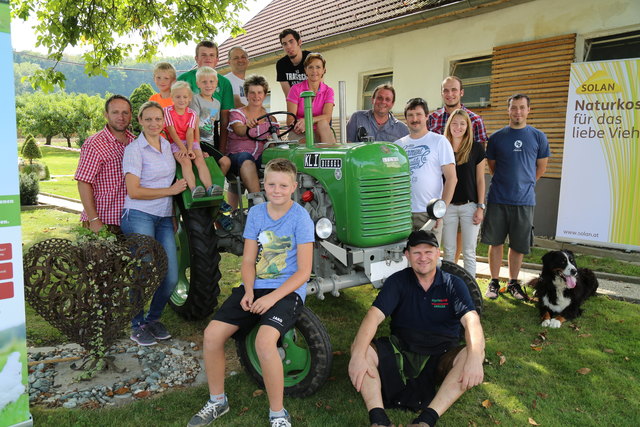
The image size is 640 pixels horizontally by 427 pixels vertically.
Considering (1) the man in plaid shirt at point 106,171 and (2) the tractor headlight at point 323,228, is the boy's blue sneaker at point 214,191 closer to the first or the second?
(1) the man in plaid shirt at point 106,171

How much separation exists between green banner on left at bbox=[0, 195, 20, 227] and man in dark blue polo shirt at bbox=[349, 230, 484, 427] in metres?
1.82

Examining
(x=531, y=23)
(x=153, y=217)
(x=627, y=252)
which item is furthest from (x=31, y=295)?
(x=531, y=23)

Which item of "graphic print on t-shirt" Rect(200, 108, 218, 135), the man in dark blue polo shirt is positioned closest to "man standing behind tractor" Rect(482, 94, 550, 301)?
the man in dark blue polo shirt

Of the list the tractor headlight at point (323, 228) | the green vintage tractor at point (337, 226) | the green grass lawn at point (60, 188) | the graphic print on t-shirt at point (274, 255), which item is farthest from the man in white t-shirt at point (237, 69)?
the green grass lawn at point (60, 188)

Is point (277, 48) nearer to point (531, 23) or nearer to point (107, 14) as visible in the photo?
point (107, 14)

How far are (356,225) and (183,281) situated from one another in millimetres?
1995

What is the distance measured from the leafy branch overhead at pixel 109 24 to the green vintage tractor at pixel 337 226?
5.87 metres

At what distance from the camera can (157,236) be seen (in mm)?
3600

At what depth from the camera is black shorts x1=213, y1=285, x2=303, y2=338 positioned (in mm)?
2633

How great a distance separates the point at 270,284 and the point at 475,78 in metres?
6.48

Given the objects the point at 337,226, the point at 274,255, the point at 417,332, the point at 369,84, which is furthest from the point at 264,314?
the point at 369,84

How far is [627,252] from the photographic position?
6090 millimetres

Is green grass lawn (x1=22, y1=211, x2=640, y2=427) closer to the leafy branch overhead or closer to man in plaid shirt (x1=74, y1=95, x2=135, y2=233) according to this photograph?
man in plaid shirt (x1=74, y1=95, x2=135, y2=233)

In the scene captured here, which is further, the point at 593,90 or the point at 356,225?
the point at 593,90
